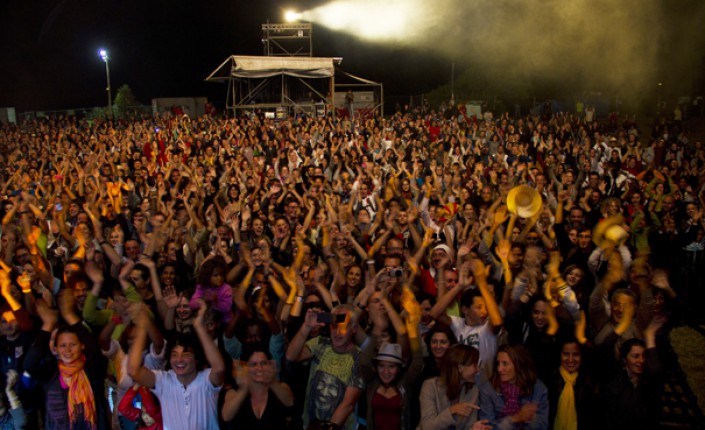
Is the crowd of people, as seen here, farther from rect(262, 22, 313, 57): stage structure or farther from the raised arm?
rect(262, 22, 313, 57): stage structure

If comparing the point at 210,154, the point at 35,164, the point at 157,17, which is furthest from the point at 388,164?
the point at 157,17

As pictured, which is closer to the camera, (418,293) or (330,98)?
(418,293)

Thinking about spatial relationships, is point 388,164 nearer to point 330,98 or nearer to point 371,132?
point 371,132

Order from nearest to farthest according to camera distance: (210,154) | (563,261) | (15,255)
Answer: (15,255), (563,261), (210,154)

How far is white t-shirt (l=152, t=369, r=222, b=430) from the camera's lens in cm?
354

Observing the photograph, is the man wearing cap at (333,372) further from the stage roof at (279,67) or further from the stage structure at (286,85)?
the stage roof at (279,67)

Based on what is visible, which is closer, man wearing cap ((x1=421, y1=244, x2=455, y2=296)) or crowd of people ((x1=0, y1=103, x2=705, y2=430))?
crowd of people ((x1=0, y1=103, x2=705, y2=430))

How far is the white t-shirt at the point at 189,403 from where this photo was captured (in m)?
3.54

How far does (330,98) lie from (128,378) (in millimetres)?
19305

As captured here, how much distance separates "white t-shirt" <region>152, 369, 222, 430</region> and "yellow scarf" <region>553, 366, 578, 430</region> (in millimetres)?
2043

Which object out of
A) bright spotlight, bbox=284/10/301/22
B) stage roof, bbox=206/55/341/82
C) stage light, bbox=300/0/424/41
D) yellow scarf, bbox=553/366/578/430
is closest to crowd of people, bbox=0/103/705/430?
yellow scarf, bbox=553/366/578/430

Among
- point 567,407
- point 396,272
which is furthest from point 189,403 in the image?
point 567,407

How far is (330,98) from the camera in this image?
73.1ft

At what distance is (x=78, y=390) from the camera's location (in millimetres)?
3902
